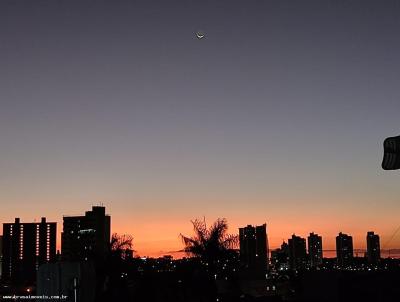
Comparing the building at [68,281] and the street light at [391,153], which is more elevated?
the street light at [391,153]

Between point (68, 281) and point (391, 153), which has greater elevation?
point (391, 153)

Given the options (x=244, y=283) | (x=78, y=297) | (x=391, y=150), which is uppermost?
(x=391, y=150)

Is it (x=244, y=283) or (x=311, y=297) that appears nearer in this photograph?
(x=311, y=297)

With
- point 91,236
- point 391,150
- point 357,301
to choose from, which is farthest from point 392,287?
point 91,236

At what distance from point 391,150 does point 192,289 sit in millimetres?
11476

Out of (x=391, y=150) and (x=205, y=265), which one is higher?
(x=391, y=150)

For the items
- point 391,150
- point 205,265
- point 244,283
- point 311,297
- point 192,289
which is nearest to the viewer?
point 391,150

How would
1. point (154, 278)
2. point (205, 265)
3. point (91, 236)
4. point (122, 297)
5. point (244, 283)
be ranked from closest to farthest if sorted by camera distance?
point (122, 297)
point (154, 278)
point (205, 265)
point (244, 283)
point (91, 236)

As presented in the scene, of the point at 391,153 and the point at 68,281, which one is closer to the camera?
the point at 68,281

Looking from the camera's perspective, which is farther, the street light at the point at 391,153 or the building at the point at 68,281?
the street light at the point at 391,153

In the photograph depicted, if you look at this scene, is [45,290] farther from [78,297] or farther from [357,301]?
[357,301]

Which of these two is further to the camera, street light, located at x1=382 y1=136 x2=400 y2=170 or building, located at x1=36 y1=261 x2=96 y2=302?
street light, located at x1=382 y1=136 x2=400 y2=170

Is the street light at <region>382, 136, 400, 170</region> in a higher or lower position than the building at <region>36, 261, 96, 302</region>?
higher

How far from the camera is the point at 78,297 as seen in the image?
568 centimetres
